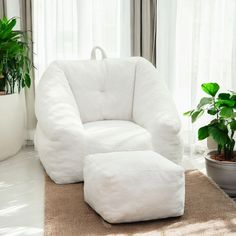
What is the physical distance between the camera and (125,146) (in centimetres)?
298

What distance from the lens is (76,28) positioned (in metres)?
4.10

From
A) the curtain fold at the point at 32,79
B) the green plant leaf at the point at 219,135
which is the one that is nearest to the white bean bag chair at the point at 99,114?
the green plant leaf at the point at 219,135

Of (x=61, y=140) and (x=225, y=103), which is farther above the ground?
(x=225, y=103)

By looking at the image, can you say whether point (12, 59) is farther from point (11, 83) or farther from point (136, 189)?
point (136, 189)

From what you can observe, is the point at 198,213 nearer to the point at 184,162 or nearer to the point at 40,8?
the point at 184,162

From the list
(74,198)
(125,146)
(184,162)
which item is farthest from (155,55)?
(74,198)

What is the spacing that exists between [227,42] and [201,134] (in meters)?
1.18

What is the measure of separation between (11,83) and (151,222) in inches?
83.0

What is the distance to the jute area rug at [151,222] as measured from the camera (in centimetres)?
223

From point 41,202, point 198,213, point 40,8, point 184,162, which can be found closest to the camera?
point 198,213

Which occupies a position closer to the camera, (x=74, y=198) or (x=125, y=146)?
(x=74, y=198)

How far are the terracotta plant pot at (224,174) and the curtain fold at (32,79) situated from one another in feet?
6.45

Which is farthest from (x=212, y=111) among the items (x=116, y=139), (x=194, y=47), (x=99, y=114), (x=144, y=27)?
(x=144, y=27)

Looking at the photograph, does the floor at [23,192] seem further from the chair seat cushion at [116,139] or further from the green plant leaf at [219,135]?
the green plant leaf at [219,135]
